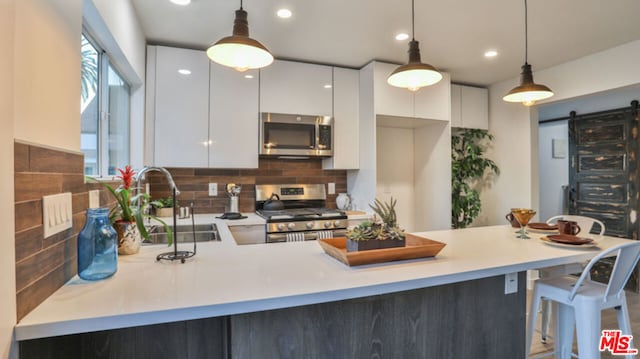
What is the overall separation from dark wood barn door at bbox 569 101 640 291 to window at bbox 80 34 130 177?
16.8 ft

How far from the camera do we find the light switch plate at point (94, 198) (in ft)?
4.26

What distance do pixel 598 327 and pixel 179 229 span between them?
259 cm

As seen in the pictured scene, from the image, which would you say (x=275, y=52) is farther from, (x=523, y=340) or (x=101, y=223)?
(x=523, y=340)

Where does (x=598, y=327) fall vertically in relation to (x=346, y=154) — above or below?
below

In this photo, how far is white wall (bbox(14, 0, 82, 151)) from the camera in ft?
2.76

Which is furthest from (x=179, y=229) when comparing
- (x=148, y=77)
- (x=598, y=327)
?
(x=598, y=327)

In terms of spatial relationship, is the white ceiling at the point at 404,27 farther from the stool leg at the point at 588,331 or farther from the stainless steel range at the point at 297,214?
the stool leg at the point at 588,331

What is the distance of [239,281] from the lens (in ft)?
3.65

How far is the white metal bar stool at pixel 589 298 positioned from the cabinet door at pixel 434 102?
205cm

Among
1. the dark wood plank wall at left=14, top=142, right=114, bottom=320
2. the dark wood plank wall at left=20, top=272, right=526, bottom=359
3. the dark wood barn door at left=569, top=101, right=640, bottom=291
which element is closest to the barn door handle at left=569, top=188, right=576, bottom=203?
the dark wood barn door at left=569, top=101, right=640, bottom=291

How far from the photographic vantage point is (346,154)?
3418 mm

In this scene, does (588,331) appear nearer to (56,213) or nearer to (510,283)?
(510,283)

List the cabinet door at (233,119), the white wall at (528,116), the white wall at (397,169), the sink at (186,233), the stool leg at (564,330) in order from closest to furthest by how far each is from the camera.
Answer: the stool leg at (564,330)
the sink at (186,233)
the white wall at (528,116)
the cabinet door at (233,119)
the white wall at (397,169)

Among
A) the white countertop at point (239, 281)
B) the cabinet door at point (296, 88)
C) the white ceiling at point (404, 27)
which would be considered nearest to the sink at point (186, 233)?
the white countertop at point (239, 281)
